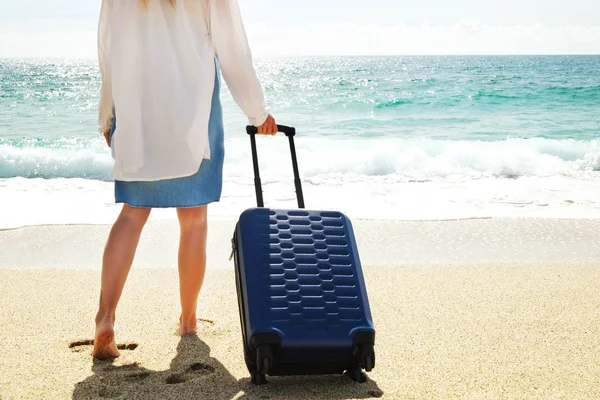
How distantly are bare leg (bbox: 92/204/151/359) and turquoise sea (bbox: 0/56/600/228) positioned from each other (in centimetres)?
314

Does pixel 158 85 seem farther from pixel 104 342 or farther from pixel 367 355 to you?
pixel 367 355

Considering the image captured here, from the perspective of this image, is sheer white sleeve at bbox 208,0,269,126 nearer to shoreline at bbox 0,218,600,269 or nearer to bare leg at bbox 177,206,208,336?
bare leg at bbox 177,206,208,336

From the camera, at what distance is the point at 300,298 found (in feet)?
7.30

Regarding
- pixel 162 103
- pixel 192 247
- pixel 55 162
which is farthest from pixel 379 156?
pixel 162 103

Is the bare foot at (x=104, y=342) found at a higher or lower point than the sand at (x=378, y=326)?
higher

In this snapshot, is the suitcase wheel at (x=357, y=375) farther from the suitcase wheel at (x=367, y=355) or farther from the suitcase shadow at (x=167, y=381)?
the suitcase shadow at (x=167, y=381)

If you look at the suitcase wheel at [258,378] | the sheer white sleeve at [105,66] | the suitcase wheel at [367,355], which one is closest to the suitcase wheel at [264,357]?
the suitcase wheel at [258,378]

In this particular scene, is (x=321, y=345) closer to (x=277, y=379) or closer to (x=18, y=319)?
(x=277, y=379)

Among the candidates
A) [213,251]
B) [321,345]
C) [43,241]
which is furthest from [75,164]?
[321,345]

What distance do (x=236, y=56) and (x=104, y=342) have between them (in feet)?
3.53

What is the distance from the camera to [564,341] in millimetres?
2795

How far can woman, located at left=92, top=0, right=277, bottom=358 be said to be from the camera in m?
2.31

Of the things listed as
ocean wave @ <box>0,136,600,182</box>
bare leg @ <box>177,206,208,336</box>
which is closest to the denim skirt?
bare leg @ <box>177,206,208,336</box>

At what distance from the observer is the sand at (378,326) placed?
228cm
